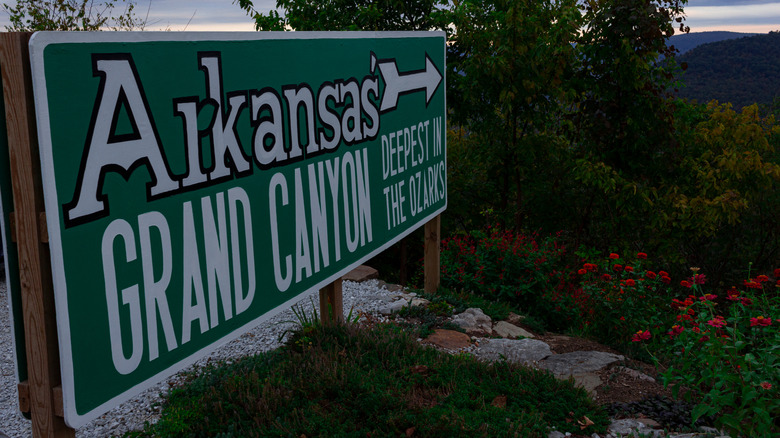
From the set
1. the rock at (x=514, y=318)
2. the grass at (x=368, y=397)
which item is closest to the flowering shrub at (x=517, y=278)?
the rock at (x=514, y=318)

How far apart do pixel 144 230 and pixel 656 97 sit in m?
8.55

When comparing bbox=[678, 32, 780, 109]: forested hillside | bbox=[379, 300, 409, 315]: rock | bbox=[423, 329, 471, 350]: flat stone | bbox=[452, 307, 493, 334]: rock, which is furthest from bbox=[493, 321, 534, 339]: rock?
bbox=[678, 32, 780, 109]: forested hillside

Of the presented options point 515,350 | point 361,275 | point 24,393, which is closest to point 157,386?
point 24,393

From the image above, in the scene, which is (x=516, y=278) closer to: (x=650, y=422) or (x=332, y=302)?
(x=332, y=302)

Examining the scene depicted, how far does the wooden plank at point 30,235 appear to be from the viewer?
8.23 feet

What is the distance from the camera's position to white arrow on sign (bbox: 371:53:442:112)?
562cm

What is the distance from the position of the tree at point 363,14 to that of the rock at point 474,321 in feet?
19.9

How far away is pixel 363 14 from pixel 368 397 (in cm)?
831

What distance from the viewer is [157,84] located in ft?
10.1

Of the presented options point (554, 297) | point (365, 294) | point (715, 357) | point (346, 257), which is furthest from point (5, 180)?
point (554, 297)

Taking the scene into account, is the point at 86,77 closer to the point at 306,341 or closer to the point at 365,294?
the point at 306,341

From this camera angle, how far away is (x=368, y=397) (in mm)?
4027

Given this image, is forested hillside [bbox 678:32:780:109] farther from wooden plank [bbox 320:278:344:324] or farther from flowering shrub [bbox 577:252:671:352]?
wooden plank [bbox 320:278:344:324]

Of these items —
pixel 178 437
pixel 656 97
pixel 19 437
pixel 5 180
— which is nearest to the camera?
pixel 5 180
